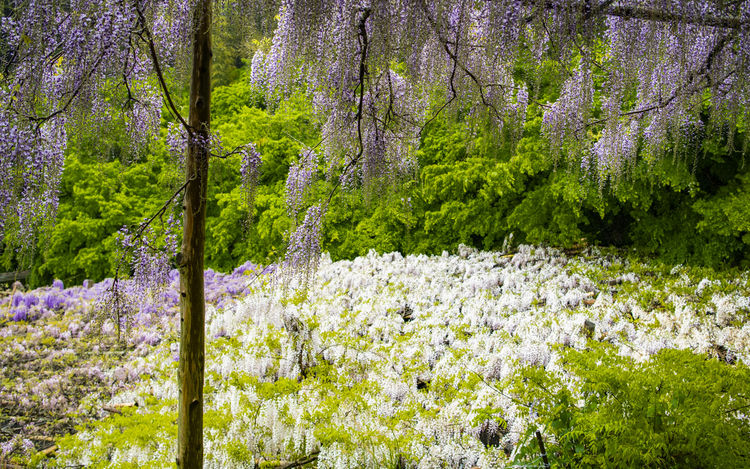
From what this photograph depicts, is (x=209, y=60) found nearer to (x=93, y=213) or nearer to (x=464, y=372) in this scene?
→ (x=464, y=372)

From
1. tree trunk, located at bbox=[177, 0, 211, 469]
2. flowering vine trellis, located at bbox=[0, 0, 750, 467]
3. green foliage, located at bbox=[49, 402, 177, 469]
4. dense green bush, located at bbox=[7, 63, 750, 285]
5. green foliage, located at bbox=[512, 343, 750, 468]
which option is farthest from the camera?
dense green bush, located at bbox=[7, 63, 750, 285]

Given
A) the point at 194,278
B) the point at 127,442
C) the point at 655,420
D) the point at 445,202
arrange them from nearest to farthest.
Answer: the point at 655,420 < the point at 194,278 < the point at 127,442 < the point at 445,202

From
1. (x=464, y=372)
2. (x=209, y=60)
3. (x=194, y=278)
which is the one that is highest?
(x=209, y=60)

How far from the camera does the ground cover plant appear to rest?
82.4 inches

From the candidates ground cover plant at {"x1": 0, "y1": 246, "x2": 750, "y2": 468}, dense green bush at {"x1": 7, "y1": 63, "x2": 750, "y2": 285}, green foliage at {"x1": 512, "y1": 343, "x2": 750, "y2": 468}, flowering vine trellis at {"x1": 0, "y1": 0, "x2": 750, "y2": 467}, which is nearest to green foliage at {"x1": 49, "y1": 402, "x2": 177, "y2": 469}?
ground cover plant at {"x1": 0, "y1": 246, "x2": 750, "y2": 468}

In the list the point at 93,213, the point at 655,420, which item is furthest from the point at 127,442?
the point at 93,213

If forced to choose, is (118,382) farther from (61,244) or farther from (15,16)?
(61,244)

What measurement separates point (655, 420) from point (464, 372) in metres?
1.88

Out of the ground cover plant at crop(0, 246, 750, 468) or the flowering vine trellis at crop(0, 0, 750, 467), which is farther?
the ground cover plant at crop(0, 246, 750, 468)

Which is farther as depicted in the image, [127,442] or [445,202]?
[445,202]

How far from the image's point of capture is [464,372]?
375 centimetres

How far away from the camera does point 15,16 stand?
1.78 m

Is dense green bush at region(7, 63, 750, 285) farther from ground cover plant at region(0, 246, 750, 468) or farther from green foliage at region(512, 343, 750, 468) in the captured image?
green foliage at region(512, 343, 750, 468)

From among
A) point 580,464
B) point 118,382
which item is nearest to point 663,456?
point 580,464
